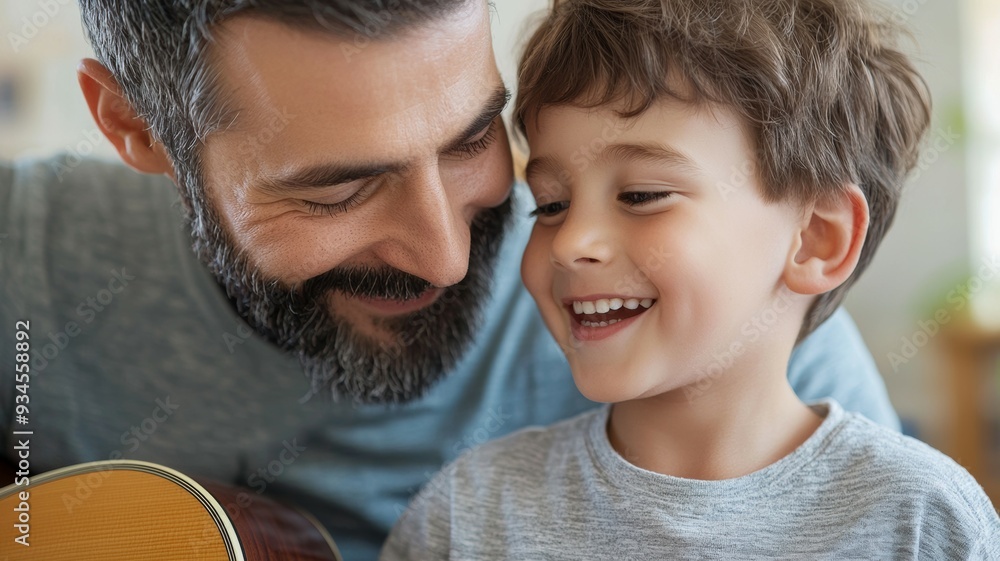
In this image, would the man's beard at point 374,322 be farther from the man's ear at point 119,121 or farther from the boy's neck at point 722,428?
the boy's neck at point 722,428

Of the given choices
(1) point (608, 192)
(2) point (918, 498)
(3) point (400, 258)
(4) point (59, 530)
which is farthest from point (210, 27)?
(2) point (918, 498)

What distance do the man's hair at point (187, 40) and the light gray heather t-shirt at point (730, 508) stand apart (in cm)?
53

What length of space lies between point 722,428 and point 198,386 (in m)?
0.82

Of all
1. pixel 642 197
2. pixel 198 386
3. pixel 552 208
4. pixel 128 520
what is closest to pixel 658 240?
pixel 642 197

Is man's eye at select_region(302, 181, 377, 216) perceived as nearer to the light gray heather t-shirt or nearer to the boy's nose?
the boy's nose

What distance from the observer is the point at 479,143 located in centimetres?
108

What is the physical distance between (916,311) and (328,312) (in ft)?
8.35

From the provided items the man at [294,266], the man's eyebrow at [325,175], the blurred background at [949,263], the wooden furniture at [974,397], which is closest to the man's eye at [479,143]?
the man at [294,266]

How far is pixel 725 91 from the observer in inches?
37.7

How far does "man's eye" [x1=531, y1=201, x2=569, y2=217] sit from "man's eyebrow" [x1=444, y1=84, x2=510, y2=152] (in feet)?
0.39

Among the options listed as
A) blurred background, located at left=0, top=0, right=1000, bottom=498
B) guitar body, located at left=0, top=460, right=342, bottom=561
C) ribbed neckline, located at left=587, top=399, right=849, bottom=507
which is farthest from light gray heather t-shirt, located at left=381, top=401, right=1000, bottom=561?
blurred background, located at left=0, top=0, right=1000, bottom=498

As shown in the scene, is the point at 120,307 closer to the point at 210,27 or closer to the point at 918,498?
the point at 210,27

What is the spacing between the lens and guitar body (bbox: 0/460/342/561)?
3.35 ft

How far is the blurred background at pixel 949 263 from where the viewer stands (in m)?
2.81
